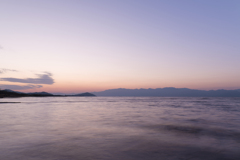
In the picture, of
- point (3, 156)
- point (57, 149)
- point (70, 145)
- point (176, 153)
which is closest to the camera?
point (3, 156)

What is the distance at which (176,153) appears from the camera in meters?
7.77

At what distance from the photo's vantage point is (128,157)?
285 inches

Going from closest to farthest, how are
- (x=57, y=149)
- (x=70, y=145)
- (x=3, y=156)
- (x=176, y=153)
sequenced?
(x=3, y=156), (x=176, y=153), (x=57, y=149), (x=70, y=145)

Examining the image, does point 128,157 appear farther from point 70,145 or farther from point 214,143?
point 214,143

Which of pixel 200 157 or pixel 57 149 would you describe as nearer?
pixel 200 157

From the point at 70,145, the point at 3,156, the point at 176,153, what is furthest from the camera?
the point at 70,145

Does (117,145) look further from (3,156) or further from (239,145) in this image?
(239,145)

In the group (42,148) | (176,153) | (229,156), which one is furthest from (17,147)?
(229,156)

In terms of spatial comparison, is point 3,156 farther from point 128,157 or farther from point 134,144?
point 134,144

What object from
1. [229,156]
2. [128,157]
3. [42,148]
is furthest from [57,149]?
[229,156]

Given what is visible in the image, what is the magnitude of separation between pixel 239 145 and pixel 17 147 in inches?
476

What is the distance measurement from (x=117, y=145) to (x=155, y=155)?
2.38 metres

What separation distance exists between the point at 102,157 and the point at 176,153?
346 centimetres

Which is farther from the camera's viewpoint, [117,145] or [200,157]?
[117,145]
